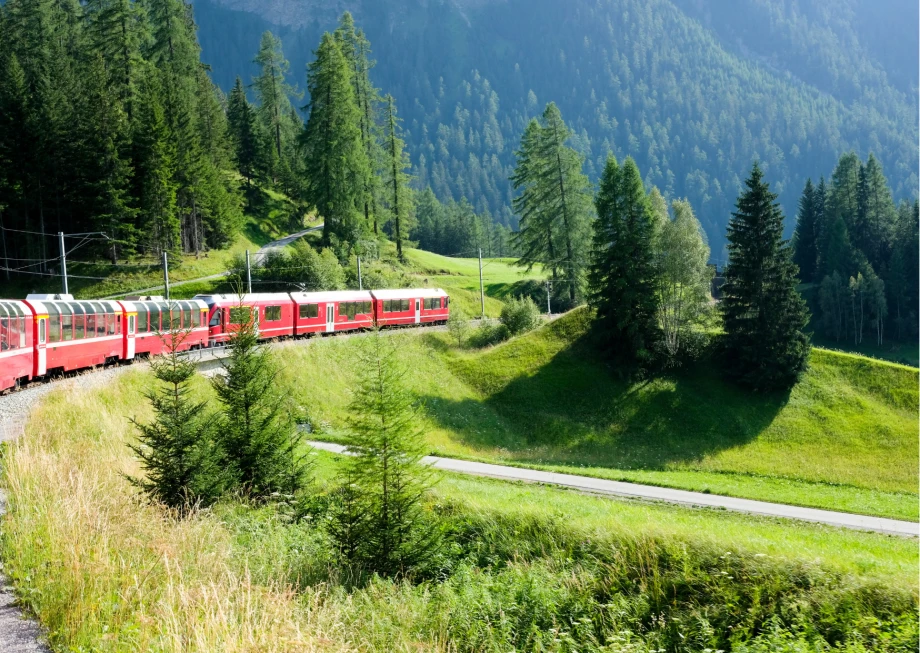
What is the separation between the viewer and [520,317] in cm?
5100

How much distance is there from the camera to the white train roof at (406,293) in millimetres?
49281

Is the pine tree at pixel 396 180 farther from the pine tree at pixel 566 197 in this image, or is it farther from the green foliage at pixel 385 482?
the green foliage at pixel 385 482

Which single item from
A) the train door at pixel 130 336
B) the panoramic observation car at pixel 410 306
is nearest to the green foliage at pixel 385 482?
the train door at pixel 130 336

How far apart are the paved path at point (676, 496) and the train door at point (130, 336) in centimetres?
1000

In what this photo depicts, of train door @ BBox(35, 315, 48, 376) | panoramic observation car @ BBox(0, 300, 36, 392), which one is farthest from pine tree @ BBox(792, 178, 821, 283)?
panoramic observation car @ BBox(0, 300, 36, 392)

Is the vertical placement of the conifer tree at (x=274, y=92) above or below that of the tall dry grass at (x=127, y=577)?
above

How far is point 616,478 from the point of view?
27328 millimetres

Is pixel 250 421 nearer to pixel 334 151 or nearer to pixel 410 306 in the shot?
pixel 410 306

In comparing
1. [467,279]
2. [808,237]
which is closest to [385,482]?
[467,279]

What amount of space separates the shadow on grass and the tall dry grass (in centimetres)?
2406

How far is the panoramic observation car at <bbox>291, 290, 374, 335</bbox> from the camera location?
4297 cm

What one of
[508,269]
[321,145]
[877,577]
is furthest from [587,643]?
[508,269]

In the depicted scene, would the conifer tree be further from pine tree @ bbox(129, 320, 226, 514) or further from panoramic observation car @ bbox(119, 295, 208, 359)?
pine tree @ bbox(129, 320, 226, 514)

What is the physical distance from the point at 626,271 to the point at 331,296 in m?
18.4
